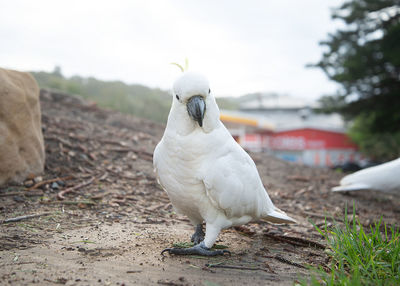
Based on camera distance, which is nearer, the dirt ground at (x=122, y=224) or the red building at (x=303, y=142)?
the dirt ground at (x=122, y=224)

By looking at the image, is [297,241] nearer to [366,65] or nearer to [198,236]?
[198,236]

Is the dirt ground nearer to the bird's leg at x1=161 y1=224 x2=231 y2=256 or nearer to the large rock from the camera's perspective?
the bird's leg at x1=161 y1=224 x2=231 y2=256

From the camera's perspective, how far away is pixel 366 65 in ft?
32.6

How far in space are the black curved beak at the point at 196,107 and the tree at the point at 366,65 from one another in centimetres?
893

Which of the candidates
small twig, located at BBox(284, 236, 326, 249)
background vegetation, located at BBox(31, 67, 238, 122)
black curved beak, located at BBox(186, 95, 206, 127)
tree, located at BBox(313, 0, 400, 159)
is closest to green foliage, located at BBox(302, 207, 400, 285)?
small twig, located at BBox(284, 236, 326, 249)

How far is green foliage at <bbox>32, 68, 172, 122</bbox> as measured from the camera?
27.5 ft

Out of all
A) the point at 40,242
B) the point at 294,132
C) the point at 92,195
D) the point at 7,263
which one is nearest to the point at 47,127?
the point at 92,195

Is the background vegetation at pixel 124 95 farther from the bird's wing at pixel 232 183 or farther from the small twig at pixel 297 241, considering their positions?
the bird's wing at pixel 232 183

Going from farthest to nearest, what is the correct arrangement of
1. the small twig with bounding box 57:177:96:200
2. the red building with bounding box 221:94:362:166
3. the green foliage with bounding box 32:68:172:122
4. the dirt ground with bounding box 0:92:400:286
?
the red building with bounding box 221:94:362:166
the green foliage with bounding box 32:68:172:122
the small twig with bounding box 57:177:96:200
the dirt ground with bounding box 0:92:400:286

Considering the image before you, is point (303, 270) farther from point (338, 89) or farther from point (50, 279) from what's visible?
point (338, 89)

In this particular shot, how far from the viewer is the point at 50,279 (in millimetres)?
1683

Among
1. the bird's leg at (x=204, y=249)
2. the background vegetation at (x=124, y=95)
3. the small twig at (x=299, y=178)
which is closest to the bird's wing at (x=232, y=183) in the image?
the bird's leg at (x=204, y=249)

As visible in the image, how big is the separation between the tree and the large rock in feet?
29.0

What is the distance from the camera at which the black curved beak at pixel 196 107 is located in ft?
6.74
